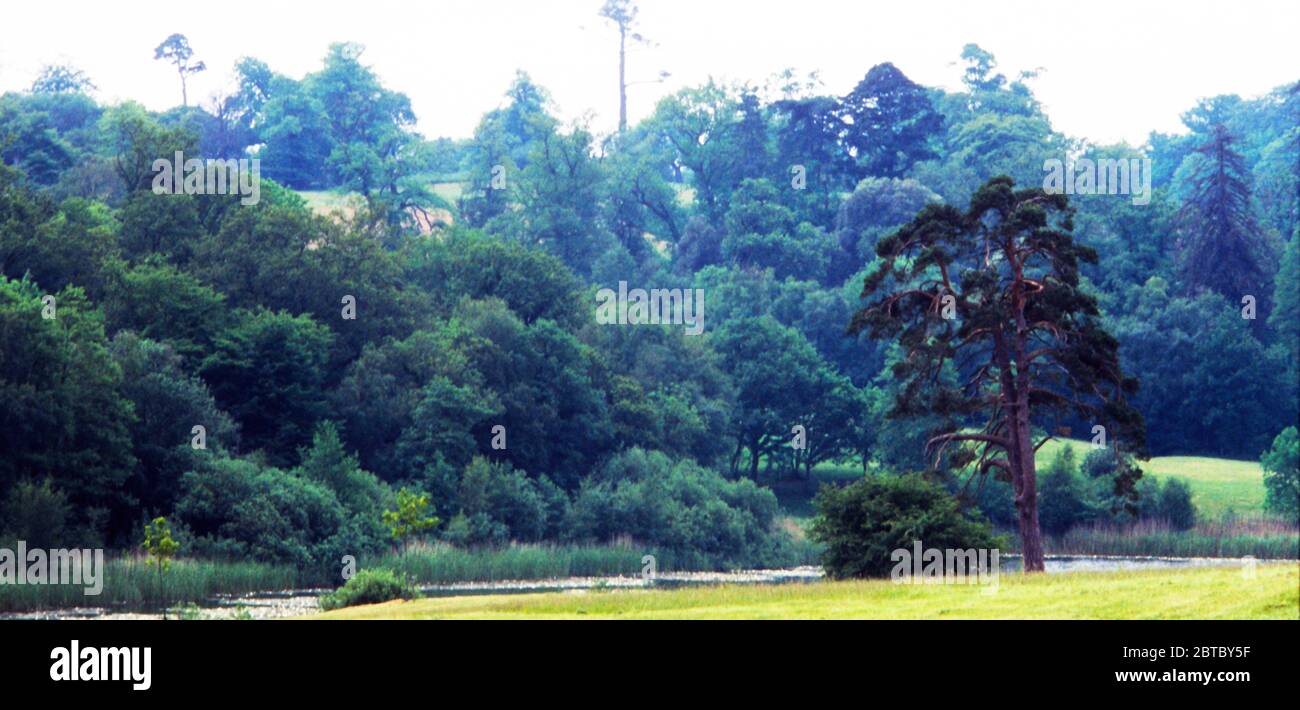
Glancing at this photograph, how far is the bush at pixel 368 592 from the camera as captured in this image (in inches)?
1657

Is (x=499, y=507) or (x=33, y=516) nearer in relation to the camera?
(x=33, y=516)

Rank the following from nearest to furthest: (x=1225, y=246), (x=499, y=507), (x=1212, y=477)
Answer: (x=499, y=507) → (x=1212, y=477) → (x=1225, y=246)

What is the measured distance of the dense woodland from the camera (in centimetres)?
6266

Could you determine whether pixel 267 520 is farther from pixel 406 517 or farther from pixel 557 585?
pixel 557 585

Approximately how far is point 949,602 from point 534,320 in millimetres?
68603

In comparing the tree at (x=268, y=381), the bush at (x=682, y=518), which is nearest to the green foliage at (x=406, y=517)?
the tree at (x=268, y=381)

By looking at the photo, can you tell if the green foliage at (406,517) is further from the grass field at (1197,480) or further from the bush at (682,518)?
the grass field at (1197,480)

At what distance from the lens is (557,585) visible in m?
60.0

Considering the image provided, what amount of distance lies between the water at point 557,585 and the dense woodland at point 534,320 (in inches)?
209

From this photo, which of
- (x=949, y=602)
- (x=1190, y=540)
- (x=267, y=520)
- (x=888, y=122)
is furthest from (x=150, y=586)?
(x=888, y=122)

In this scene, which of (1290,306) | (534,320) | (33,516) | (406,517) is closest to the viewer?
(33,516)

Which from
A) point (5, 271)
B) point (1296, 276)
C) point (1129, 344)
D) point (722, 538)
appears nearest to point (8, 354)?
point (5, 271)
